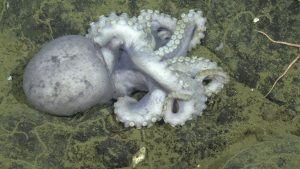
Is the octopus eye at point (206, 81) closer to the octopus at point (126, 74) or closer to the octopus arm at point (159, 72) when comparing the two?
the octopus at point (126, 74)

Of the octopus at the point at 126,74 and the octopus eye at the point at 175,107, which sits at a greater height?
the octopus at the point at 126,74

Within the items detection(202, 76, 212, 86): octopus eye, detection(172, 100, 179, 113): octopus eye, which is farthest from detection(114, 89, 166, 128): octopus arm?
detection(202, 76, 212, 86): octopus eye

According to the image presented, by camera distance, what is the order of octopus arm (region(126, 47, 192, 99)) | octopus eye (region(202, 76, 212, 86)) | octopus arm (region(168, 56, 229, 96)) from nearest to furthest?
1. octopus arm (region(126, 47, 192, 99))
2. octopus arm (region(168, 56, 229, 96))
3. octopus eye (region(202, 76, 212, 86))

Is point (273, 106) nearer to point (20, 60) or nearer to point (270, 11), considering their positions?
point (270, 11)

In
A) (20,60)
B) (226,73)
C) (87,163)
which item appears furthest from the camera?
(20,60)

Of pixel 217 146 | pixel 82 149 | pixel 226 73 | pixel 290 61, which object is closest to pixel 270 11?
pixel 290 61

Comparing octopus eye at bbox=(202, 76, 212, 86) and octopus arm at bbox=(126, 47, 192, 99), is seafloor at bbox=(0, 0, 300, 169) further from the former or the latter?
octopus arm at bbox=(126, 47, 192, 99)

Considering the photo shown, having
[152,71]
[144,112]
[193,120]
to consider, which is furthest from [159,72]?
[193,120]

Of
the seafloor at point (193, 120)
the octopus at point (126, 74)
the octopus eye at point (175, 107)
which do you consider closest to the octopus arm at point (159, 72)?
the octopus at point (126, 74)
